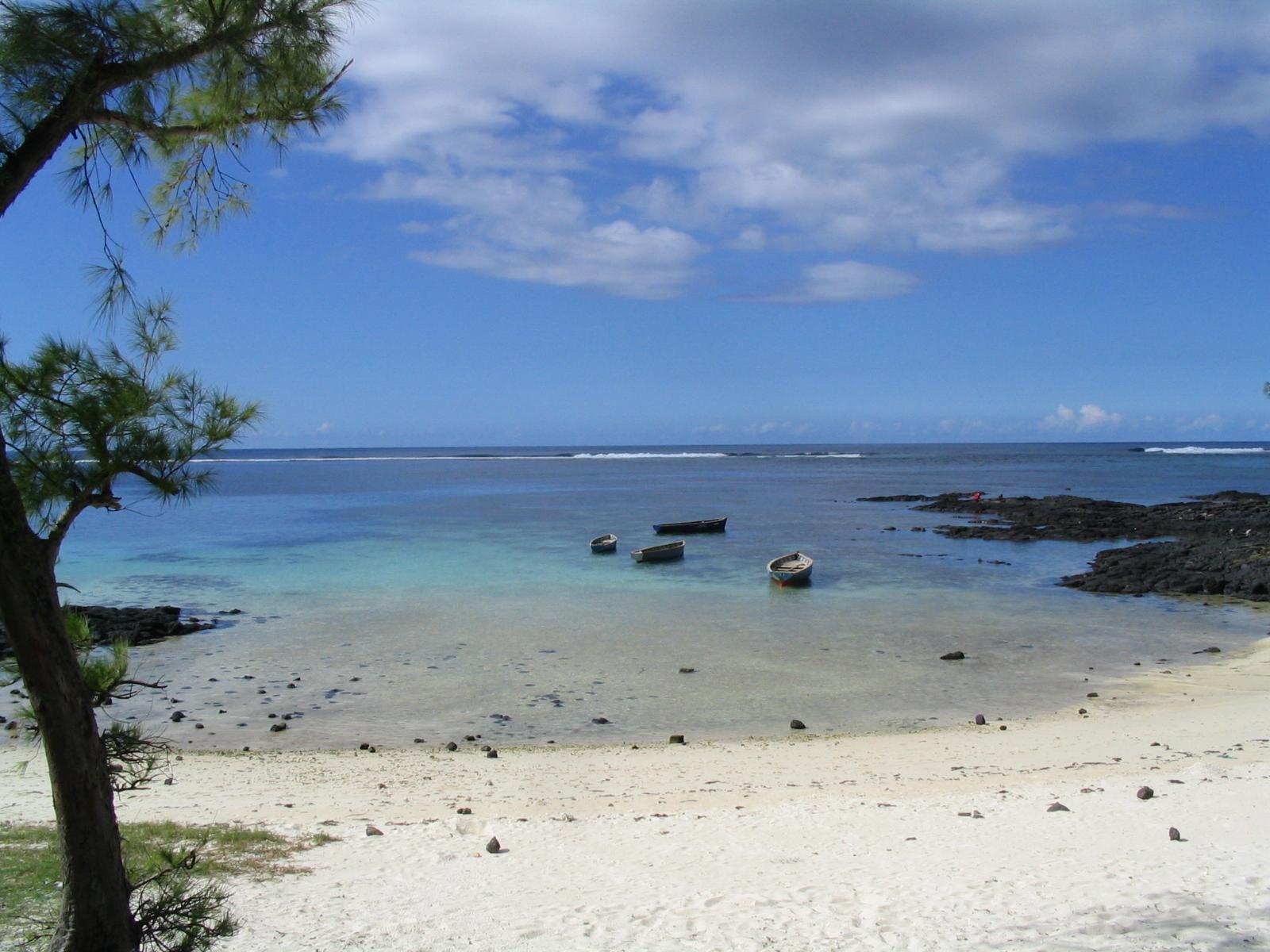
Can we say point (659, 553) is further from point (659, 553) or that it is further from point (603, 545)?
point (603, 545)

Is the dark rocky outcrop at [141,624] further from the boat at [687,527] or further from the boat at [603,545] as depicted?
the boat at [687,527]

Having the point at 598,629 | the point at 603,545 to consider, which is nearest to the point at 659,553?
the point at 603,545

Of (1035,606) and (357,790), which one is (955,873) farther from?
(1035,606)

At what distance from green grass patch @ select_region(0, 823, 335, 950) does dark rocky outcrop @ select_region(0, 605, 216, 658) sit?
12.5m

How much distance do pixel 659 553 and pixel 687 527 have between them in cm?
945

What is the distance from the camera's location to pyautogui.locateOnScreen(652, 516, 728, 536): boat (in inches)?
1657

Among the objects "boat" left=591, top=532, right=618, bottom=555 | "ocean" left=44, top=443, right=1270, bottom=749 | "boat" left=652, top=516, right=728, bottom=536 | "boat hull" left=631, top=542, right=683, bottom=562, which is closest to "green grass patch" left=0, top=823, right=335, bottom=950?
"ocean" left=44, top=443, right=1270, bottom=749

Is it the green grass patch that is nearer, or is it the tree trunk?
the tree trunk

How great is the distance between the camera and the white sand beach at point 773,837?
6.35m

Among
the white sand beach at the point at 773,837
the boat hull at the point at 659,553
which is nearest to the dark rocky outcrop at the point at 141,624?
the white sand beach at the point at 773,837

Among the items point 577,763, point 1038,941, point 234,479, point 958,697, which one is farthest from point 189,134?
point 234,479

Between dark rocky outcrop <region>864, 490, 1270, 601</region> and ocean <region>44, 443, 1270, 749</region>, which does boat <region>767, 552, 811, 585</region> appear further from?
dark rocky outcrop <region>864, 490, 1270, 601</region>

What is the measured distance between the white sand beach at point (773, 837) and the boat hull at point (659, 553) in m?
19.4

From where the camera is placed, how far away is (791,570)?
2756 cm
